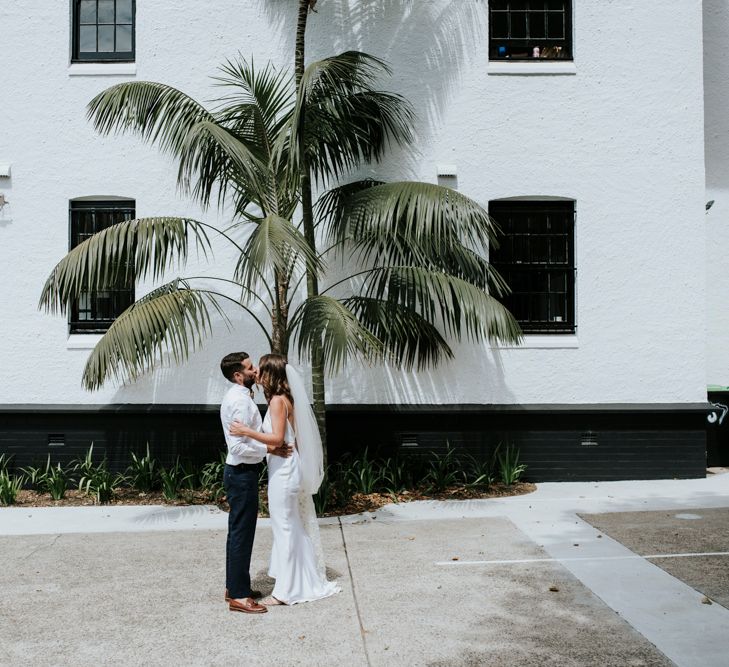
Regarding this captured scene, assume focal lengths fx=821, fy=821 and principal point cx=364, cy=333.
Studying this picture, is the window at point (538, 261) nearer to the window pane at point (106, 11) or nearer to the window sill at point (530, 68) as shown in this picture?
the window sill at point (530, 68)

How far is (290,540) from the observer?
596cm

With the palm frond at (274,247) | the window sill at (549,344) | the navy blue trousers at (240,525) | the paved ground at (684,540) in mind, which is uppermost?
the palm frond at (274,247)

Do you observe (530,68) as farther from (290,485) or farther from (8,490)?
(8,490)

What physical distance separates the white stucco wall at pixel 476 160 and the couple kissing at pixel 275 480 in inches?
174

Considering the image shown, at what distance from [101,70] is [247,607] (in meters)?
7.71

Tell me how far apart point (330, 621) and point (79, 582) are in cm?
229

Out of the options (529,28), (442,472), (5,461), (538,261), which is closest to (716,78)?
(529,28)

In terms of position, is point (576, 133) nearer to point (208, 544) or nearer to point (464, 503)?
point (464, 503)

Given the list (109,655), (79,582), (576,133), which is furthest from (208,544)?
(576,133)

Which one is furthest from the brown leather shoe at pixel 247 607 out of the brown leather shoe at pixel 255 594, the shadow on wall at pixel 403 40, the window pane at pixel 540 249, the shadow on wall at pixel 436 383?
the shadow on wall at pixel 403 40

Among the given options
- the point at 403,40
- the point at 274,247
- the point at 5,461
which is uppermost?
the point at 403,40

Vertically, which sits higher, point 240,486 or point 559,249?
point 559,249

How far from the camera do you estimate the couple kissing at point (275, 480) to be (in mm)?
5879

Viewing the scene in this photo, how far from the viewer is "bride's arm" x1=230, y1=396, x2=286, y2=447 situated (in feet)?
19.3
